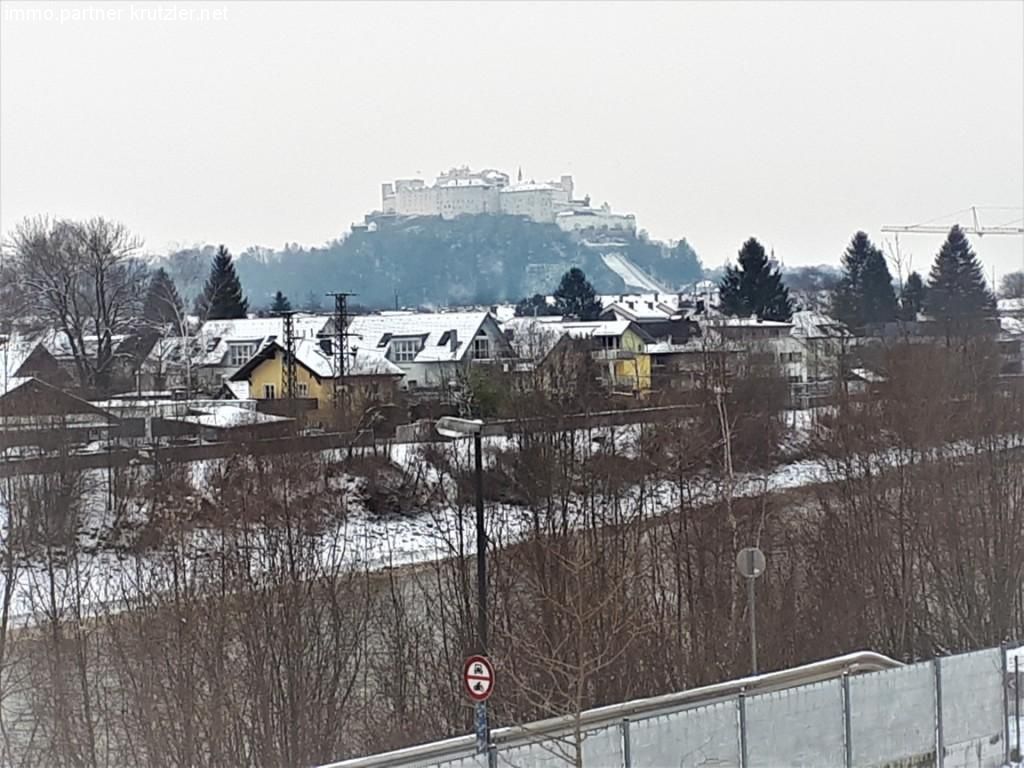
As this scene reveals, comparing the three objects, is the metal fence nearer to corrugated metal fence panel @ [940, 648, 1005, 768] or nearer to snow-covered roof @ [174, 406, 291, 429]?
corrugated metal fence panel @ [940, 648, 1005, 768]

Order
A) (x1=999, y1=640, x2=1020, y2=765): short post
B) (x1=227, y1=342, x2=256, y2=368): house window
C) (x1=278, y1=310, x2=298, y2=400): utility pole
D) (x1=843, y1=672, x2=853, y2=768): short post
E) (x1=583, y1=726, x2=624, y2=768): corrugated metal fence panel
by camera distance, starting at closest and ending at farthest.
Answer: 1. (x1=583, y1=726, x2=624, y2=768): corrugated metal fence panel
2. (x1=843, y1=672, x2=853, y2=768): short post
3. (x1=999, y1=640, x2=1020, y2=765): short post
4. (x1=278, y1=310, x2=298, y2=400): utility pole
5. (x1=227, y1=342, x2=256, y2=368): house window

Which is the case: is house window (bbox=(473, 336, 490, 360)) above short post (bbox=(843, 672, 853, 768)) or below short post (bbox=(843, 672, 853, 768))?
above

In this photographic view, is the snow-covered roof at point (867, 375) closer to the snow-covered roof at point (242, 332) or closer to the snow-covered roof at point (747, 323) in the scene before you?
the snow-covered roof at point (747, 323)

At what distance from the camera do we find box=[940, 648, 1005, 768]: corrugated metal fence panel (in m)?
10.3

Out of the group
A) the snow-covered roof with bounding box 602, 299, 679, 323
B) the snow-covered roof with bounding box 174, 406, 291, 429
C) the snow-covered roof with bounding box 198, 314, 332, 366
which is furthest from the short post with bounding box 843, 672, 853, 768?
the snow-covered roof with bounding box 602, 299, 679, 323

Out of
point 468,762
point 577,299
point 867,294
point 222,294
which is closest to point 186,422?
point 468,762

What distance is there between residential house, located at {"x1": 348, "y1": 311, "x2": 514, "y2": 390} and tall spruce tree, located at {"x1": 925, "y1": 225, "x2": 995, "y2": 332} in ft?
59.4

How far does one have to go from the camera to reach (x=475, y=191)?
170125 mm

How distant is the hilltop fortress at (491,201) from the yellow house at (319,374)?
11585 cm

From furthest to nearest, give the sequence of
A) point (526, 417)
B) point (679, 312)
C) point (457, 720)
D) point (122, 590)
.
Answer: point (679, 312) < point (526, 417) < point (122, 590) < point (457, 720)

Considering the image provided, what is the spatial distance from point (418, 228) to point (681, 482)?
12578 cm

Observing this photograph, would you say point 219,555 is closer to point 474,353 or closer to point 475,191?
point 474,353

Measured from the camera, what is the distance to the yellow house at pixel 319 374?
128ft

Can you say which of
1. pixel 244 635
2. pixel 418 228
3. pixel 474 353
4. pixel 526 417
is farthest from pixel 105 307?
pixel 418 228
